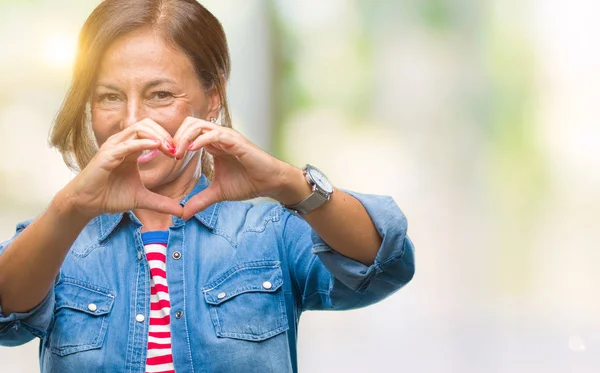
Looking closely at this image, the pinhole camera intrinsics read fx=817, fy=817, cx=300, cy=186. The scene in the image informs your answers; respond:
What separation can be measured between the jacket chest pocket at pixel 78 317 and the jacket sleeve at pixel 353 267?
295 millimetres

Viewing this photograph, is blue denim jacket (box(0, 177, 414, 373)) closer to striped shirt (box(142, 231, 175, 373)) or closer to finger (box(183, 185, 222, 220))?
striped shirt (box(142, 231, 175, 373))

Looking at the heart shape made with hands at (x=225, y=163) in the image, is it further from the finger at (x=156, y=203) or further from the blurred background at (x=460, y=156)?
the blurred background at (x=460, y=156)

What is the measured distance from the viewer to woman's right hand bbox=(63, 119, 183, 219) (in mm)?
1037

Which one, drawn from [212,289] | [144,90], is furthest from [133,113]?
[212,289]

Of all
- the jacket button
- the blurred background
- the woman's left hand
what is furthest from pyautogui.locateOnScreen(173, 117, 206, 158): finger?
the blurred background

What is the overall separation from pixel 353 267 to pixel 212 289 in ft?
0.72

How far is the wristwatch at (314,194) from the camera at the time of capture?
1121mm

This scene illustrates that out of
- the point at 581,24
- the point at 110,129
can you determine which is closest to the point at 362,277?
the point at 110,129

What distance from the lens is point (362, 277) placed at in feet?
3.87

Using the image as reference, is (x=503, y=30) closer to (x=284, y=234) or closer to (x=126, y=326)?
(x=284, y=234)

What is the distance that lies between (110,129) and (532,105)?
6.33ft

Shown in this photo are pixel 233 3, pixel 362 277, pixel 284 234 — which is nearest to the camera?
pixel 362 277

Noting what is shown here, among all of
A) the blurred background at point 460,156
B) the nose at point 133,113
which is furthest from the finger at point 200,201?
the blurred background at point 460,156

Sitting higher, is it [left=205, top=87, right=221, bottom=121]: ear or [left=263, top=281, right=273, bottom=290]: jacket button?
[left=205, top=87, right=221, bottom=121]: ear
